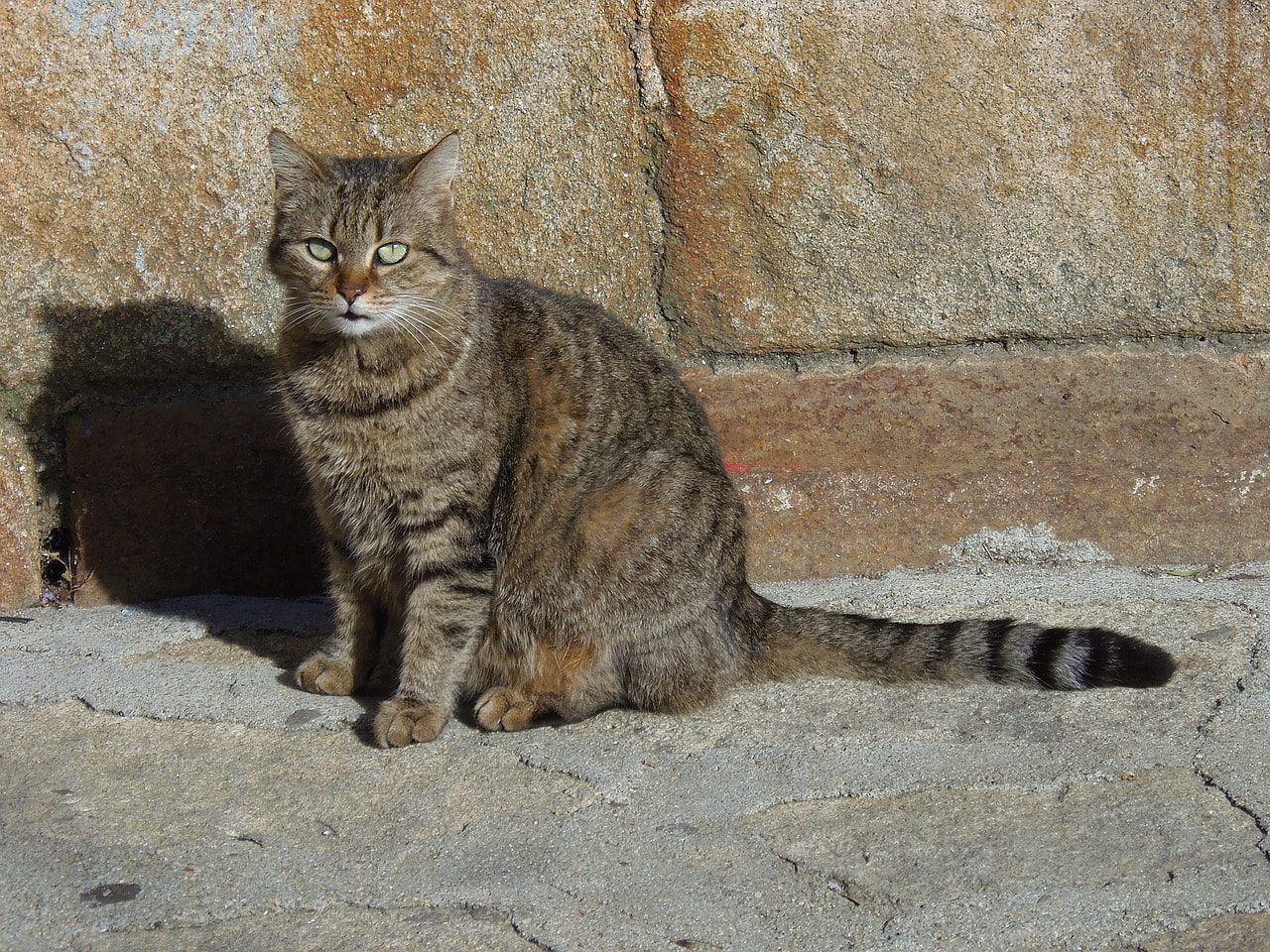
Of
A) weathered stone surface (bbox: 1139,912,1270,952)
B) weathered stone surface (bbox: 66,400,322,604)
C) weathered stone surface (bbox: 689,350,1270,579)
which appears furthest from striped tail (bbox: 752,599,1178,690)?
weathered stone surface (bbox: 66,400,322,604)

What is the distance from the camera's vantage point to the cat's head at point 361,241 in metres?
3.15

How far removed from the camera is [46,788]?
2.69m

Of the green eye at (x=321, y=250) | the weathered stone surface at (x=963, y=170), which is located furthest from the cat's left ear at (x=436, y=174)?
the weathered stone surface at (x=963, y=170)

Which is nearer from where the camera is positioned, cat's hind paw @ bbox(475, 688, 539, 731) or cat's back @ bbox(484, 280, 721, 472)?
cat's hind paw @ bbox(475, 688, 539, 731)

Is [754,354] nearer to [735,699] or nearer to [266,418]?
[735,699]

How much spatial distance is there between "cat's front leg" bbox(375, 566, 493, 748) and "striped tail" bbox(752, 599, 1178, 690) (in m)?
0.78

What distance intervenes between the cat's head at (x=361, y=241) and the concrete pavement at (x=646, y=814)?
3.33ft

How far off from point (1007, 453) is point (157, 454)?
2.63m

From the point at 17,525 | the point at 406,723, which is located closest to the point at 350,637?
the point at 406,723

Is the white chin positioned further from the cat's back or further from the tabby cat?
the cat's back

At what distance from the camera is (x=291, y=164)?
324 centimetres

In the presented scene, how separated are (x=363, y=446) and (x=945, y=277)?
1.84m

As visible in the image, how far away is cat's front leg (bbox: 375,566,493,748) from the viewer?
3166 mm

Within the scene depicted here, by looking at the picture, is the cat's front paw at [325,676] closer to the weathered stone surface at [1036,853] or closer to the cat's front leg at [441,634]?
the cat's front leg at [441,634]
